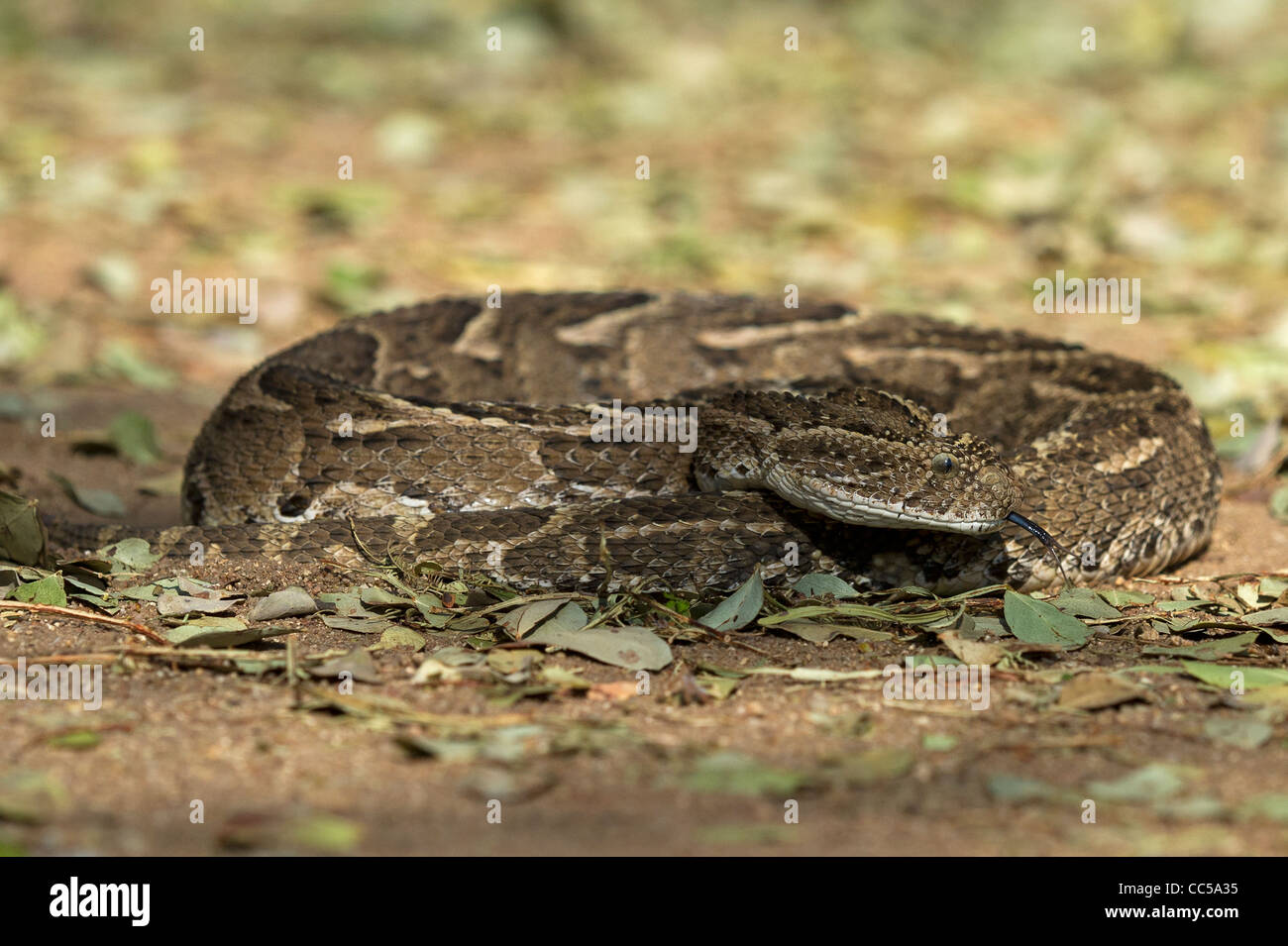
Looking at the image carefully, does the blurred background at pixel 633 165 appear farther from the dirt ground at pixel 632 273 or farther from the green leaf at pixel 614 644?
the green leaf at pixel 614 644

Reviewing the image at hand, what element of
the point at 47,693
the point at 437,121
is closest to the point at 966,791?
the point at 47,693

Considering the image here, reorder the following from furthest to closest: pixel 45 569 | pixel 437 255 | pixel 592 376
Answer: pixel 437 255
pixel 592 376
pixel 45 569

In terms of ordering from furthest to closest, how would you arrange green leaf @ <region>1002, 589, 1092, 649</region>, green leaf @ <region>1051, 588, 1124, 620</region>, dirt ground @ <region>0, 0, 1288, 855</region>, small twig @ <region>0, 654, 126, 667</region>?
green leaf @ <region>1051, 588, 1124, 620</region>
green leaf @ <region>1002, 589, 1092, 649</region>
small twig @ <region>0, 654, 126, 667</region>
dirt ground @ <region>0, 0, 1288, 855</region>

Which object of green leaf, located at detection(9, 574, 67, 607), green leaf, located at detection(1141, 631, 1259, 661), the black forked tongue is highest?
the black forked tongue

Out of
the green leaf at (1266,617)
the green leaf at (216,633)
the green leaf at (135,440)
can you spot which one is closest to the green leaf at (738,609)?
the green leaf at (216,633)

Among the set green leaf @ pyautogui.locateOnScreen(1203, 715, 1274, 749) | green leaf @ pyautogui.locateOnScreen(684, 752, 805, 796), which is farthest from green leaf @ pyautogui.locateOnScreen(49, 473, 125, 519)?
green leaf @ pyautogui.locateOnScreen(1203, 715, 1274, 749)

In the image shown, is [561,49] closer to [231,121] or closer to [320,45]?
[320,45]

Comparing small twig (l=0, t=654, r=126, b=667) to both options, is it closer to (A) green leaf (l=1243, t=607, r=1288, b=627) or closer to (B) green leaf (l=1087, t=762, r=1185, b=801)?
(B) green leaf (l=1087, t=762, r=1185, b=801)
